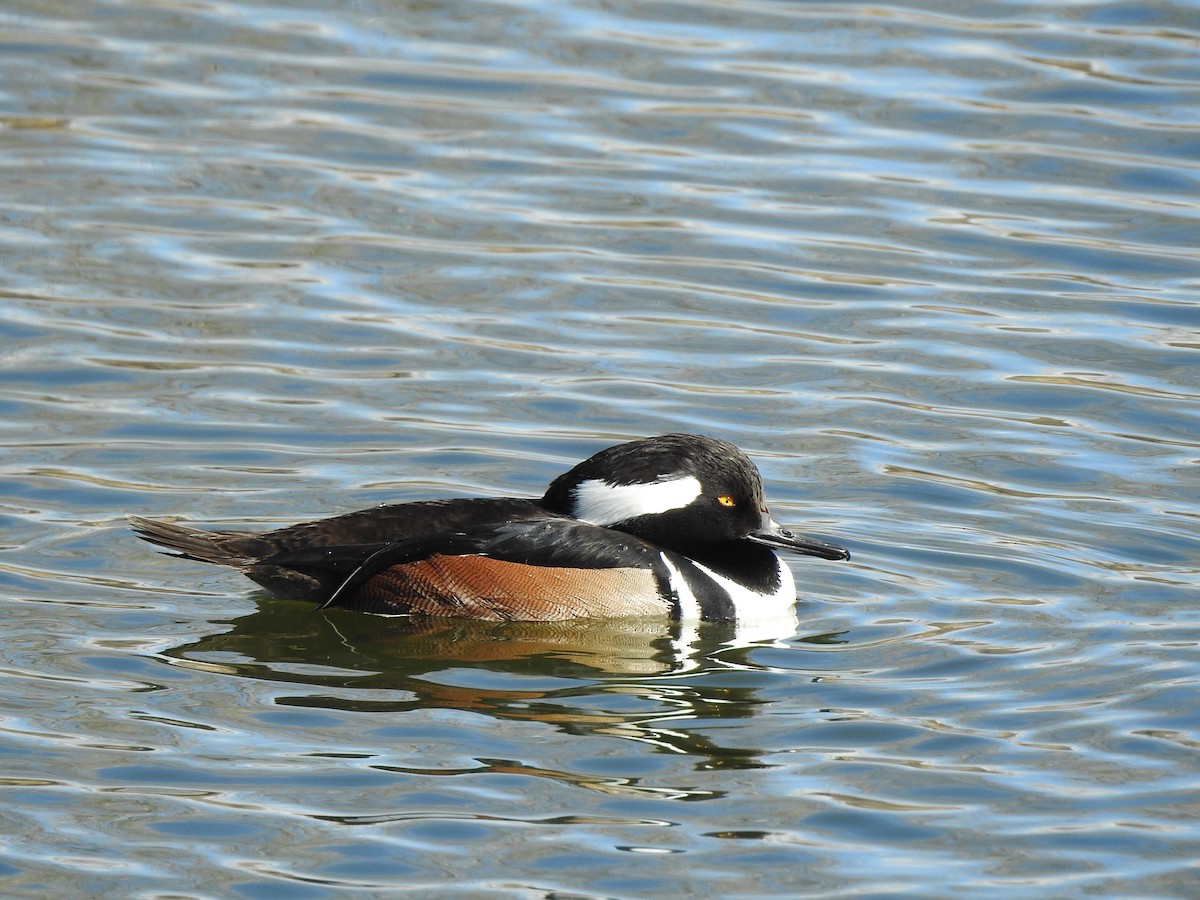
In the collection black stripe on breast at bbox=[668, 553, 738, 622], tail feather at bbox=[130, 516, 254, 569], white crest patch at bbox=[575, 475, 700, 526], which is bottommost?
black stripe on breast at bbox=[668, 553, 738, 622]

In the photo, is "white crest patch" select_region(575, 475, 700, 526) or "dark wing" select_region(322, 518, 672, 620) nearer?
"dark wing" select_region(322, 518, 672, 620)

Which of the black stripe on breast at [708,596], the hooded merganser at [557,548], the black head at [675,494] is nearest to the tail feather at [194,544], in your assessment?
the hooded merganser at [557,548]

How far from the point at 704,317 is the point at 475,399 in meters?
1.86

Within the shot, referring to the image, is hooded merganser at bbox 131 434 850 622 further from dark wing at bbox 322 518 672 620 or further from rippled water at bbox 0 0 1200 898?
rippled water at bbox 0 0 1200 898

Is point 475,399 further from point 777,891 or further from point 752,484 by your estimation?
point 777,891

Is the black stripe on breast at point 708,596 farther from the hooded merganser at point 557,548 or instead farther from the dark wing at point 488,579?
the dark wing at point 488,579

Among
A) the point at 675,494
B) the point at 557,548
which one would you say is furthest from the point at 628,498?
the point at 557,548

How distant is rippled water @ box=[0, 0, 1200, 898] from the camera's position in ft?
23.0

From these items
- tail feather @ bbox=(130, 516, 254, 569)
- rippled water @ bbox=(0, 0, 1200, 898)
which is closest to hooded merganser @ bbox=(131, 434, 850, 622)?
tail feather @ bbox=(130, 516, 254, 569)

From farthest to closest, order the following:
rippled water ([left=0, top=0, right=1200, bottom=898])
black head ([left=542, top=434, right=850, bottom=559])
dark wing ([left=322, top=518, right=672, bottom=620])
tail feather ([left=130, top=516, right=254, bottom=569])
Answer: black head ([left=542, top=434, right=850, bottom=559]) < dark wing ([left=322, top=518, right=672, bottom=620]) < tail feather ([left=130, top=516, right=254, bottom=569]) < rippled water ([left=0, top=0, right=1200, bottom=898])

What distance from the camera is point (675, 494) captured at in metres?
9.29

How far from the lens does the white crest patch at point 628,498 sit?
9250 mm

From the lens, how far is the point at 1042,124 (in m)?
15.3

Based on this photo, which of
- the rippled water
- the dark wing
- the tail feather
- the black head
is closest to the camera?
→ the rippled water
